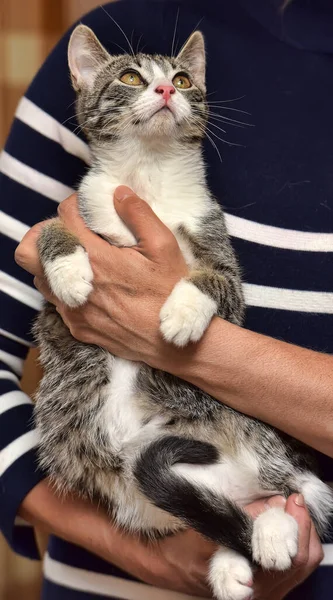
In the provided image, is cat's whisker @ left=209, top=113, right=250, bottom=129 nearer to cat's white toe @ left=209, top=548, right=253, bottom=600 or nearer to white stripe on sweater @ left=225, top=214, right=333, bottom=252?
white stripe on sweater @ left=225, top=214, right=333, bottom=252

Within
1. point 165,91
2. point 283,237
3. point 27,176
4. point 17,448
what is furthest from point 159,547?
point 165,91

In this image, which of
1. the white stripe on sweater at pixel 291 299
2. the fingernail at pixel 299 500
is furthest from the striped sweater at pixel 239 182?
the fingernail at pixel 299 500

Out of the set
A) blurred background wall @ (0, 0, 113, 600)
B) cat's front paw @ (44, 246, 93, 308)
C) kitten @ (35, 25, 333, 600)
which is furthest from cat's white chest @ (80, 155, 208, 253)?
blurred background wall @ (0, 0, 113, 600)

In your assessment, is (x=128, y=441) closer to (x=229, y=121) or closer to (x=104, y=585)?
(x=104, y=585)

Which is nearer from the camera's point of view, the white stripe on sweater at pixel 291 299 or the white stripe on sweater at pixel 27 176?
the white stripe on sweater at pixel 291 299

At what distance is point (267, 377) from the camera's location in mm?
985

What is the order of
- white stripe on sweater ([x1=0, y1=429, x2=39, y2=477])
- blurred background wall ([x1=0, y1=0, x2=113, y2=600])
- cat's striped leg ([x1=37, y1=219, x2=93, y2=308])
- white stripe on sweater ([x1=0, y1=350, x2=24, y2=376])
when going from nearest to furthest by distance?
cat's striped leg ([x1=37, y1=219, x2=93, y2=308]) < white stripe on sweater ([x1=0, y1=429, x2=39, y2=477]) < white stripe on sweater ([x1=0, y1=350, x2=24, y2=376]) < blurred background wall ([x1=0, y1=0, x2=113, y2=600])

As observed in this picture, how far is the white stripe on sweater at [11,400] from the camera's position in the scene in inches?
46.3

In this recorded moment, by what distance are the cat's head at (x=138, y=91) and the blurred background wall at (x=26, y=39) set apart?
26.7 inches

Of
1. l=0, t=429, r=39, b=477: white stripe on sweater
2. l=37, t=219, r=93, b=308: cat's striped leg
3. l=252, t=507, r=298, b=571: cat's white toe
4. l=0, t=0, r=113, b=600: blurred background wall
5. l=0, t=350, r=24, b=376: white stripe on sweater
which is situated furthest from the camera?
l=0, t=0, r=113, b=600: blurred background wall

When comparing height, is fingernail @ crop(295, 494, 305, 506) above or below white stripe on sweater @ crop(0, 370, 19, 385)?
above

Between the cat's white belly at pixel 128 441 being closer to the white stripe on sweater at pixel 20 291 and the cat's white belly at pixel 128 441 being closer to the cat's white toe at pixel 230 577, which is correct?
the cat's white toe at pixel 230 577

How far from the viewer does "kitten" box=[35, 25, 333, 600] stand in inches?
38.1

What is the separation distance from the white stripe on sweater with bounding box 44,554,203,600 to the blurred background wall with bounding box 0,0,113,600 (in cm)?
80
